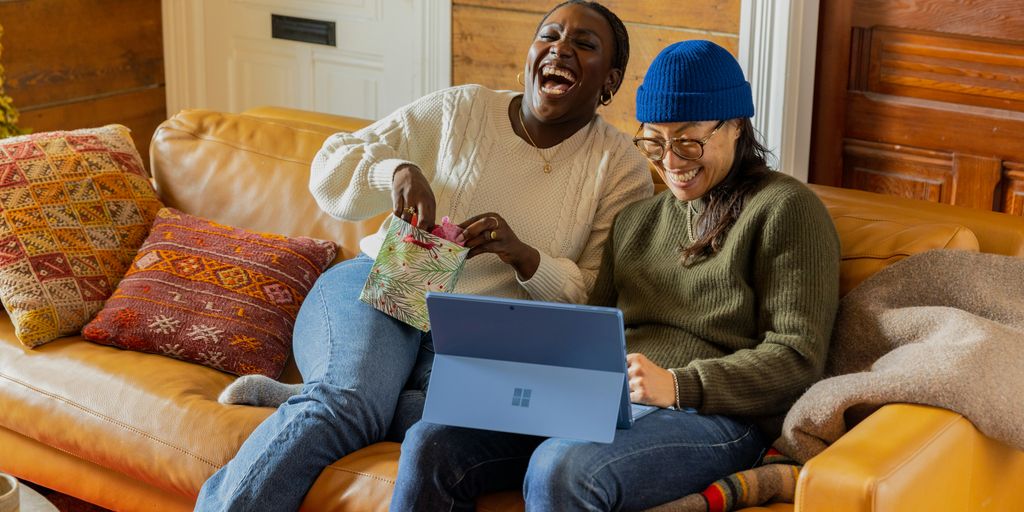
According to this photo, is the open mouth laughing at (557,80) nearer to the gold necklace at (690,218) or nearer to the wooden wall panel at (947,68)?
the gold necklace at (690,218)

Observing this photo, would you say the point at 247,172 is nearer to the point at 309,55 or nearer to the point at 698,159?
the point at 698,159

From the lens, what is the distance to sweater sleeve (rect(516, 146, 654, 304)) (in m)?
2.13

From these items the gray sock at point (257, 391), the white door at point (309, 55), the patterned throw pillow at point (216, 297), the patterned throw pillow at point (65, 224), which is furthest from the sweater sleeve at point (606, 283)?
the white door at point (309, 55)

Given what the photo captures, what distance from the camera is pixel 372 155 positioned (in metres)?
2.25

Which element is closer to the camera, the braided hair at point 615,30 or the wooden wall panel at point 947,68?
the braided hair at point 615,30

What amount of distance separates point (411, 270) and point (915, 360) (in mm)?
849

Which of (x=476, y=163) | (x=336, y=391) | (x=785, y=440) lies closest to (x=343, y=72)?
(x=476, y=163)

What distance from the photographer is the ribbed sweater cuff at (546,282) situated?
6.91 feet

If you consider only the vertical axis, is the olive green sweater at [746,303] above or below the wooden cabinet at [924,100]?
below

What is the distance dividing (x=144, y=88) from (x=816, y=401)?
3488mm

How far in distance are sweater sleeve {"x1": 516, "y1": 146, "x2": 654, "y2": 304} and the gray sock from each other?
48cm

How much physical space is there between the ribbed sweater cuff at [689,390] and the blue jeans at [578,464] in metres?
0.02

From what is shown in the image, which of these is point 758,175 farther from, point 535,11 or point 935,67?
point 535,11

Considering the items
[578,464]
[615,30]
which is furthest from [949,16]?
[578,464]
